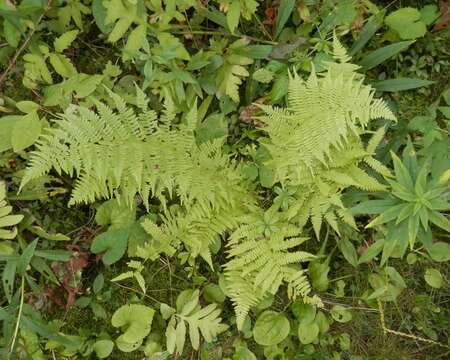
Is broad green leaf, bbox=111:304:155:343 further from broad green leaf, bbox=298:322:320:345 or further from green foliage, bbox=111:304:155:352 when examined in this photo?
broad green leaf, bbox=298:322:320:345

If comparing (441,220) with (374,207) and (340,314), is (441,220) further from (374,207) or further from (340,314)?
(340,314)

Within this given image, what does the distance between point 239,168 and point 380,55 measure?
3.40ft

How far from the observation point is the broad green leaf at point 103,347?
2967 mm

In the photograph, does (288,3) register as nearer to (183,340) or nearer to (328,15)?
(328,15)

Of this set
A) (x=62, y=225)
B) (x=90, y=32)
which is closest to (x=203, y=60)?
(x=90, y=32)

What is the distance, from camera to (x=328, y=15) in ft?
9.32

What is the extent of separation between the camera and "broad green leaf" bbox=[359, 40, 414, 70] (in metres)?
2.82

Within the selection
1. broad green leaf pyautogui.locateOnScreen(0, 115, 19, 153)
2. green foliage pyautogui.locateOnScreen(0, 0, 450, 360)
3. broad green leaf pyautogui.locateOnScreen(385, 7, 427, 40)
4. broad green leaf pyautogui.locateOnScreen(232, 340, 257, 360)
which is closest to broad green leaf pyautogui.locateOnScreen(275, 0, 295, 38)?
green foliage pyautogui.locateOnScreen(0, 0, 450, 360)

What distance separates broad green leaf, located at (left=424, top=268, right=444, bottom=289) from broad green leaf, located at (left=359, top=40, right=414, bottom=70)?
1245 mm

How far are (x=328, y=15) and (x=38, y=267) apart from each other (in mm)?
2227

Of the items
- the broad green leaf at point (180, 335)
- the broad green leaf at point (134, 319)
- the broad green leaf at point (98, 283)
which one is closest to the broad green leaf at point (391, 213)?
the broad green leaf at point (180, 335)

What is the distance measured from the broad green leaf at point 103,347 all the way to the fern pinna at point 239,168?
620mm

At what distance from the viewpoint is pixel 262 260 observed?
2697 millimetres

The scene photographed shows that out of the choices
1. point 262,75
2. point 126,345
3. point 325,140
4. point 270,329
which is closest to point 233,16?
point 262,75
